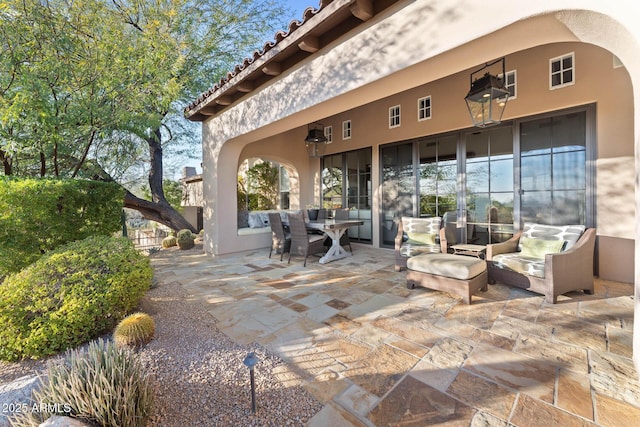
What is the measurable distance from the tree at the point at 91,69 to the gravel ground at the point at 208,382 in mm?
3114

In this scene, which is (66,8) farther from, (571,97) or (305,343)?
(571,97)

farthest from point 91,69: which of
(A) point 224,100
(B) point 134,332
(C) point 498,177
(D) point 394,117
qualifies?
(C) point 498,177

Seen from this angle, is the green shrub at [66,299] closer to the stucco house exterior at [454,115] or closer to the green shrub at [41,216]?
the green shrub at [41,216]

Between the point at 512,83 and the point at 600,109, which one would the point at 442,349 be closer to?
the point at 600,109

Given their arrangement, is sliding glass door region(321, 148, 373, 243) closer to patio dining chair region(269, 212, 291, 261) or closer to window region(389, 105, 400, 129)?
window region(389, 105, 400, 129)

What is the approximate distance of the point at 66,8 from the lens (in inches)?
150

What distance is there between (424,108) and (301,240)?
3902mm

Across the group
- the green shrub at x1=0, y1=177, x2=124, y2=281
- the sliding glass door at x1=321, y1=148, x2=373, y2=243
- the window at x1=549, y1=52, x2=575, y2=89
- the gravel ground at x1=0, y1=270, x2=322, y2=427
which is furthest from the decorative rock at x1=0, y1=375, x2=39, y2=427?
the window at x1=549, y1=52, x2=575, y2=89

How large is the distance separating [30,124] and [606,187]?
7843mm

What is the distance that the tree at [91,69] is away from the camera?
3322mm

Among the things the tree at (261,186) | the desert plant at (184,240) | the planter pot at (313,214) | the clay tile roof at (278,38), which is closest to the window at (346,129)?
the planter pot at (313,214)

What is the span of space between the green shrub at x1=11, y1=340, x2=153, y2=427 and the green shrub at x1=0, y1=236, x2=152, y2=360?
102 centimetres

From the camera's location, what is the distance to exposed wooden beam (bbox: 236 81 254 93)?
15.6 ft

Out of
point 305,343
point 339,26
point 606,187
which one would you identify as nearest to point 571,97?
point 606,187
